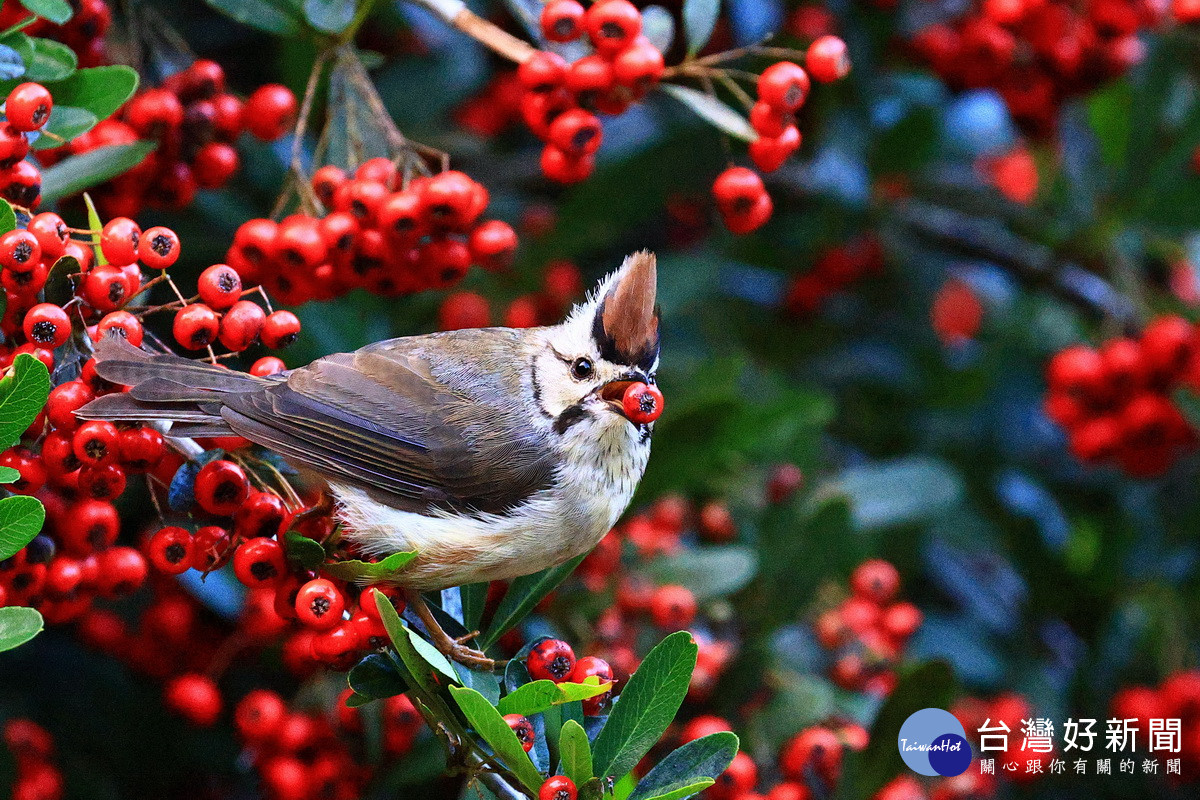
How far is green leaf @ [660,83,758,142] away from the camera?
7.69ft

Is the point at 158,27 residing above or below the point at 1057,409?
above

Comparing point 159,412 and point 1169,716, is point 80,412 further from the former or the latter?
point 1169,716

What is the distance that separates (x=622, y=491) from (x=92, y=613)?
5.04 ft

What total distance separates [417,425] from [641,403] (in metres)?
0.46

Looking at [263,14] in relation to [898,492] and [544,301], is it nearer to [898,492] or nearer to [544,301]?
[544,301]

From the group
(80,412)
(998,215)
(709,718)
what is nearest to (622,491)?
(709,718)

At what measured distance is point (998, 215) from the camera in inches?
160

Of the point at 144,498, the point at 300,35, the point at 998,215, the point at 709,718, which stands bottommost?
the point at 709,718

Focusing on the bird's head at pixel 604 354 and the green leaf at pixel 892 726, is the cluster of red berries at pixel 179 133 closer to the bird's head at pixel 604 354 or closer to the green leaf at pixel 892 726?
the bird's head at pixel 604 354

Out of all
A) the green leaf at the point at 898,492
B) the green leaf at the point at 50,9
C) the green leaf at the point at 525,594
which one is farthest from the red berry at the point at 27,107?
the green leaf at the point at 898,492

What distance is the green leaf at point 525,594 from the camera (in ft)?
7.04

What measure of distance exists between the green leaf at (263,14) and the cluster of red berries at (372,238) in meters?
0.31

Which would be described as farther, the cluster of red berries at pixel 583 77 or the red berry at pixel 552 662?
the cluster of red berries at pixel 583 77

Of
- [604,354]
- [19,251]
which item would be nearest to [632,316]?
[604,354]
